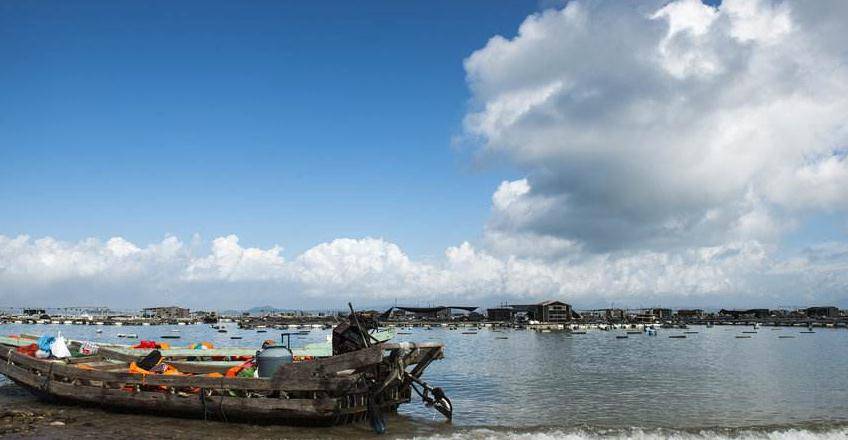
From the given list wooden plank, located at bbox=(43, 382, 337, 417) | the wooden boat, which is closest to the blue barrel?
the wooden boat

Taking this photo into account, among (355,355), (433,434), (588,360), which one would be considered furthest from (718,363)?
(355,355)

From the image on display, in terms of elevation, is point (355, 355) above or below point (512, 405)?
above

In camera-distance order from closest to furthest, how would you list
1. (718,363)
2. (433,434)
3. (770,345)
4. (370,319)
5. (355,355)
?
1. (355,355)
2. (433,434)
3. (370,319)
4. (718,363)
5. (770,345)

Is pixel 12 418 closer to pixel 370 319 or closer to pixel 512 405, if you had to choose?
pixel 370 319

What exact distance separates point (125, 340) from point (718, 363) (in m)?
72.2

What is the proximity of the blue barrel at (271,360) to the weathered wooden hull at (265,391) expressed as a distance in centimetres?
71

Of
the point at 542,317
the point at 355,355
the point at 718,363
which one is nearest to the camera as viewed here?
the point at 355,355

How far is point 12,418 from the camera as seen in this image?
15.4 meters

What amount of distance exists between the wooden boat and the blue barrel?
2.32 feet

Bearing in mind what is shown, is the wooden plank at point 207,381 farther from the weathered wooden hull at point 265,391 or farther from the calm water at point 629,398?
the calm water at point 629,398

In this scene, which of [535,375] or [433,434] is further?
[535,375]

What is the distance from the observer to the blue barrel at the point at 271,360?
15.9 meters

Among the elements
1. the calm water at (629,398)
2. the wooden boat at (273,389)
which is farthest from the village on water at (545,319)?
the wooden boat at (273,389)

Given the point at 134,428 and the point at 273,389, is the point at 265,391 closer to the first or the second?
the point at 273,389
